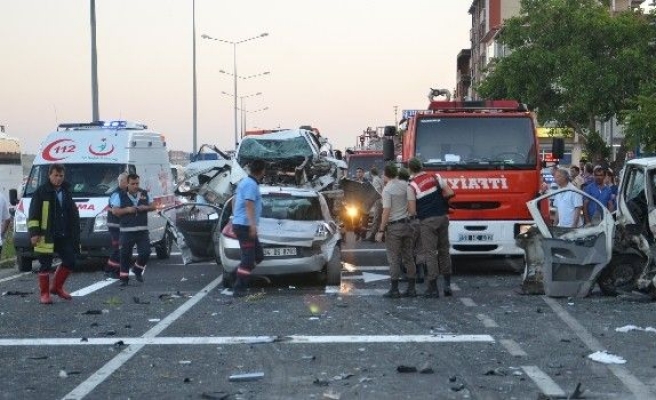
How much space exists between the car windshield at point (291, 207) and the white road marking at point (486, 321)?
15.3 ft

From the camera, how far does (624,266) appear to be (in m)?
Result: 14.5

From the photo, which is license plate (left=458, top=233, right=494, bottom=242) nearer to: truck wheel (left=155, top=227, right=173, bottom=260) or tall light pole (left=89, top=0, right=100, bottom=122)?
truck wheel (left=155, top=227, right=173, bottom=260)

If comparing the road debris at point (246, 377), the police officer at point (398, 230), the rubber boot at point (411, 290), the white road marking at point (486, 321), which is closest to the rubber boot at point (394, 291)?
the police officer at point (398, 230)

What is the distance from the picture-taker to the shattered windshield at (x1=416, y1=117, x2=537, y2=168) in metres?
18.0

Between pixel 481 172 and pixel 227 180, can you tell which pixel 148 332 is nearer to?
pixel 481 172

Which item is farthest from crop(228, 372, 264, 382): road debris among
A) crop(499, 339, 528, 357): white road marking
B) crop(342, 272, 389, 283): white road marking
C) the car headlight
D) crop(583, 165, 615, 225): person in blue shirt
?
the car headlight

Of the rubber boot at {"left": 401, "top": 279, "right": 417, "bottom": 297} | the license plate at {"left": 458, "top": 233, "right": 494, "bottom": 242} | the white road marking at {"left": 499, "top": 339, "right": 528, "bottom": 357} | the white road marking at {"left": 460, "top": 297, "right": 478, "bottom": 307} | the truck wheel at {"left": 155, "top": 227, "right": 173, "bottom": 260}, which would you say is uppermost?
the license plate at {"left": 458, "top": 233, "right": 494, "bottom": 242}

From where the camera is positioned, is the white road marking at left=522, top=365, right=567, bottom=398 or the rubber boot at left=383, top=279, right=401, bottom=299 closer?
the white road marking at left=522, top=365, right=567, bottom=398

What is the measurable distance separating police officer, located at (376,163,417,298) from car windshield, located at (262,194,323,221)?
2.30m

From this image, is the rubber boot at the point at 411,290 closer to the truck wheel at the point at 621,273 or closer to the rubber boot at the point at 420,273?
the rubber boot at the point at 420,273

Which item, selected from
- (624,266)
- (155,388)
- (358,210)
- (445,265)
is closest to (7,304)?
(445,265)

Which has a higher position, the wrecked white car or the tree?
the tree

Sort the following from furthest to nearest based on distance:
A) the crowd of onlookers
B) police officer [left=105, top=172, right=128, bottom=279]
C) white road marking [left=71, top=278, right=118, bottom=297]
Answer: police officer [left=105, top=172, right=128, bottom=279], the crowd of onlookers, white road marking [left=71, top=278, right=118, bottom=297]

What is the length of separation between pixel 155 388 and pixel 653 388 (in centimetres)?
362
